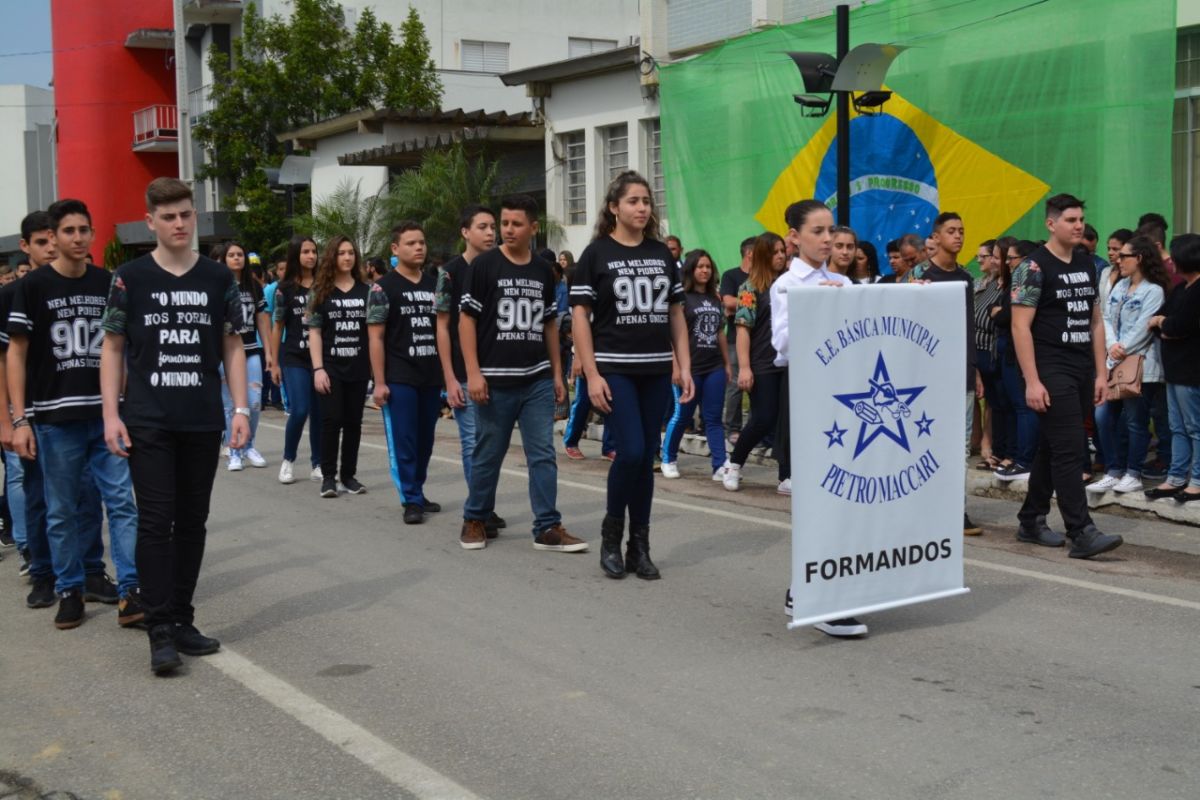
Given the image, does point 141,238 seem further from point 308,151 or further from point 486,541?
point 486,541

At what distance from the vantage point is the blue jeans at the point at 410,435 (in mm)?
9609

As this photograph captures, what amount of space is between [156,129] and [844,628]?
150 ft

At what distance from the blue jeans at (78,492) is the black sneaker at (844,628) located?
3.22 metres

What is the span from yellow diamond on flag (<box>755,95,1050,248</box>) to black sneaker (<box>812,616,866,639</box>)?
774cm

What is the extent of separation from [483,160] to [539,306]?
16816 millimetres

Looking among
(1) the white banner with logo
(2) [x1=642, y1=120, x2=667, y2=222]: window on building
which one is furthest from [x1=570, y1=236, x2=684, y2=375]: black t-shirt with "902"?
(2) [x1=642, y1=120, x2=667, y2=222]: window on building

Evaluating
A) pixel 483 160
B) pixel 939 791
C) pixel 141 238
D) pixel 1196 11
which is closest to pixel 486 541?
pixel 939 791

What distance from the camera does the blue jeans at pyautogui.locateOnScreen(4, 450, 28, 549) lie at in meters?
7.63

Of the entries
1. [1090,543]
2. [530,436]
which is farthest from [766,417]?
[1090,543]

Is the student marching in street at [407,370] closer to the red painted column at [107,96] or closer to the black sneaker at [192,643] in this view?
the black sneaker at [192,643]

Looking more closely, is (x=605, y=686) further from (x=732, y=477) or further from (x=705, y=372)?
(x=705, y=372)

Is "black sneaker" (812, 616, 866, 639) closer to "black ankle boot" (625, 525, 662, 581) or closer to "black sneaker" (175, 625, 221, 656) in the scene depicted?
"black ankle boot" (625, 525, 662, 581)

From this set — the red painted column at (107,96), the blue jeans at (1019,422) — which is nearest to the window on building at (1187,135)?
the blue jeans at (1019,422)

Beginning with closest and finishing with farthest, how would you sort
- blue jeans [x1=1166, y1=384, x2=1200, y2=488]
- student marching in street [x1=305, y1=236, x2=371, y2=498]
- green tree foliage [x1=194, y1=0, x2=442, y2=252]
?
blue jeans [x1=1166, y1=384, x2=1200, y2=488]
student marching in street [x1=305, y1=236, x2=371, y2=498]
green tree foliage [x1=194, y1=0, x2=442, y2=252]
